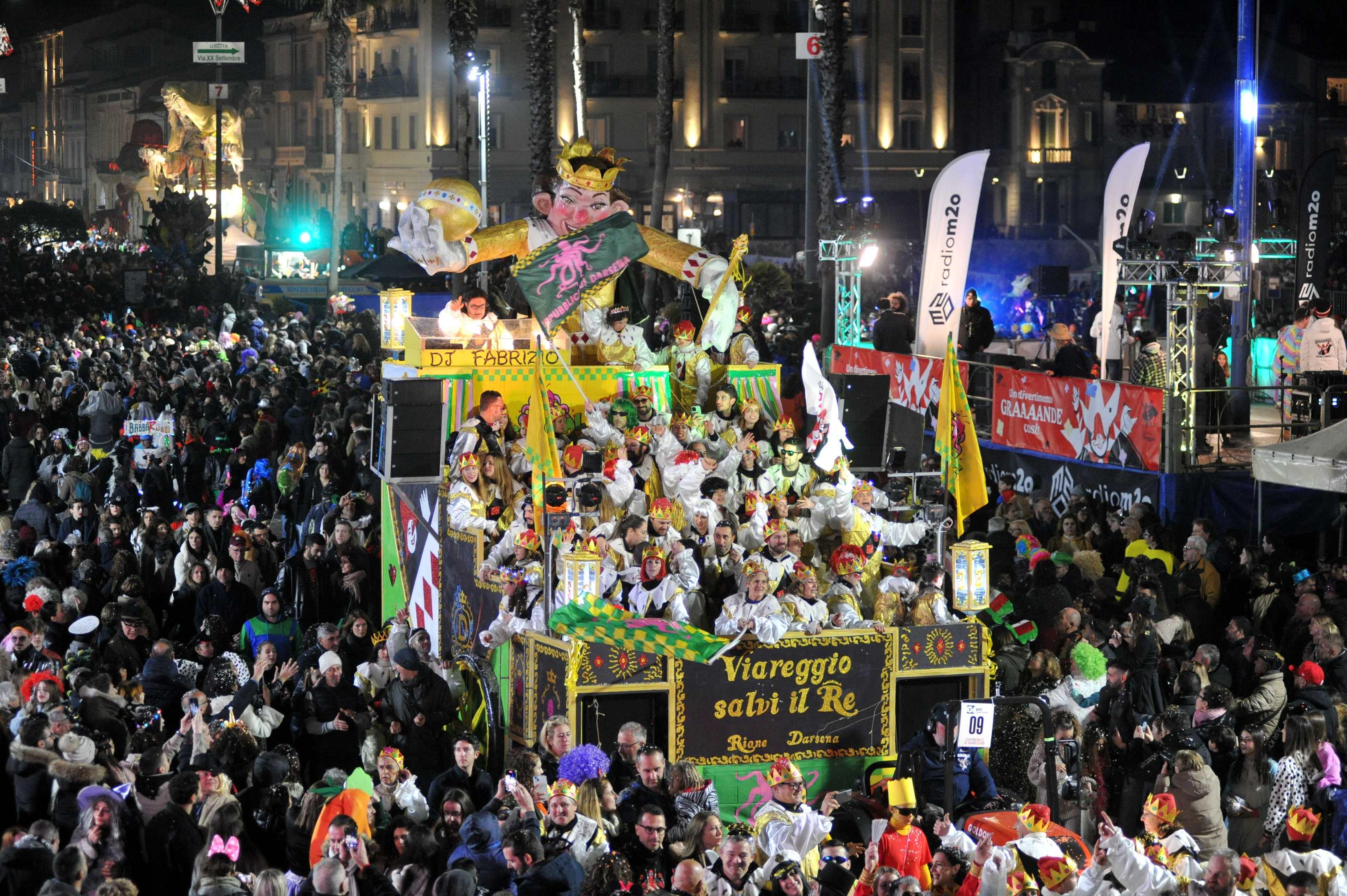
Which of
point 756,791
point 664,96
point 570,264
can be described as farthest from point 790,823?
point 664,96

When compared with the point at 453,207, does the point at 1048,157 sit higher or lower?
higher

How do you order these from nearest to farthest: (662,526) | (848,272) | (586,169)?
1. (662,526)
2. (586,169)
3. (848,272)

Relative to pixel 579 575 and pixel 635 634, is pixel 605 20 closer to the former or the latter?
pixel 579 575

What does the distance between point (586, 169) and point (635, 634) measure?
4990 mm

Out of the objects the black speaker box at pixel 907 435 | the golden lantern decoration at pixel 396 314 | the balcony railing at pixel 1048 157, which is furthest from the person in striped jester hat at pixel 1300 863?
the balcony railing at pixel 1048 157

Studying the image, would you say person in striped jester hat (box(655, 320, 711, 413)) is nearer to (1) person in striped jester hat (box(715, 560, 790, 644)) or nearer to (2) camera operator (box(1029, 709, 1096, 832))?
(1) person in striped jester hat (box(715, 560, 790, 644))

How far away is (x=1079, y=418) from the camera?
19203 mm

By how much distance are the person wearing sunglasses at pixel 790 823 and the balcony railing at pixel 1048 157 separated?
60.6 meters

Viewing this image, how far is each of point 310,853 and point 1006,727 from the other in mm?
4975

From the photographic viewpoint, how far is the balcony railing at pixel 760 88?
68.4 metres

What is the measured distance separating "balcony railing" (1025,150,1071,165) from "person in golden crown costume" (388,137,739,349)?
5452cm

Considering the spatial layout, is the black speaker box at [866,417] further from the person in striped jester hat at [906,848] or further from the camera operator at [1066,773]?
the person in striped jester hat at [906,848]

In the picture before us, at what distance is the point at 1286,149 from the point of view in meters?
65.7

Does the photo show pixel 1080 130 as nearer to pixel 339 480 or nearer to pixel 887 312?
pixel 887 312
